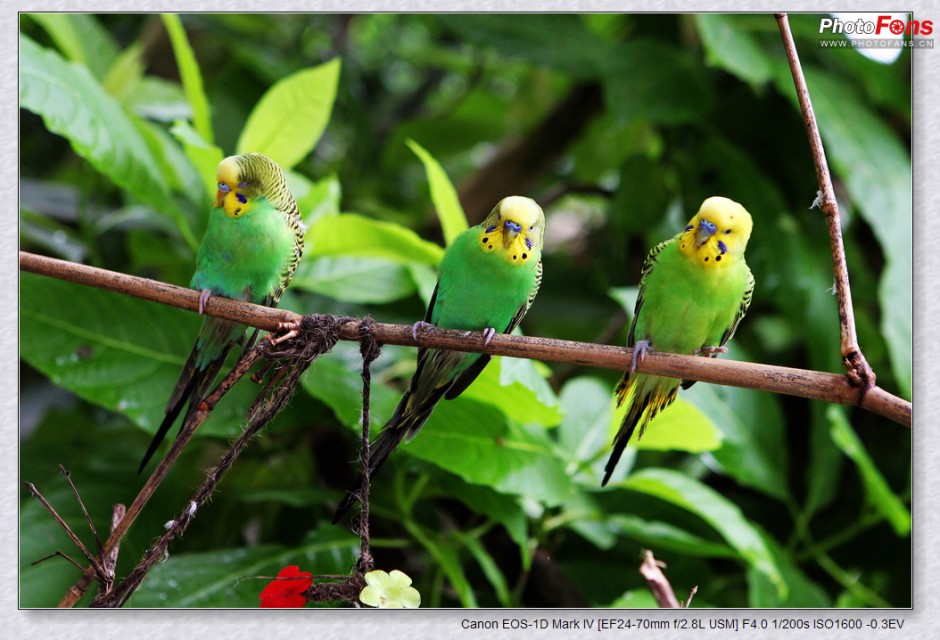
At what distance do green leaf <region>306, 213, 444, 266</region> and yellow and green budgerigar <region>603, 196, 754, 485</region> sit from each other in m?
0.41

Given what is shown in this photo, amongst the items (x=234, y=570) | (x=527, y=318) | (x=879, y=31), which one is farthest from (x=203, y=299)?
(x=527, y=318)

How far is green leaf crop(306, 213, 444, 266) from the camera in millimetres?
1219

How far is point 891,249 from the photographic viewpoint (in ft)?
4.83

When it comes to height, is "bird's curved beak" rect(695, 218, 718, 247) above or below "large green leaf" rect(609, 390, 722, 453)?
above

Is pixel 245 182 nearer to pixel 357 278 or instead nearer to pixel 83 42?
pixel 357 278

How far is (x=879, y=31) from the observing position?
1.14 m

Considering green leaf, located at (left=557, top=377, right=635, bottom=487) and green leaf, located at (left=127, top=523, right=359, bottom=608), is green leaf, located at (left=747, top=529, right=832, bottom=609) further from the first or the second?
green leaf, located at (left=127, top=523, right=359, bottom=608)

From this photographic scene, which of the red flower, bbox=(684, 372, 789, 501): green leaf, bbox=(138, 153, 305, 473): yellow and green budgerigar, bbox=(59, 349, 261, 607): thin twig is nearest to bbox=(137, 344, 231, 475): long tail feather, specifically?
bbox=(138, 153, 305, 473): yellow and green budgerigar

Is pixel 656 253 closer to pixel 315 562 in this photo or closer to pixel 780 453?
pixel 315 562

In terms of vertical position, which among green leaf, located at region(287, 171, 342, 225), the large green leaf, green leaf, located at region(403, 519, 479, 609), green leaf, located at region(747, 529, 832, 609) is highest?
green leaf, located at region(287, 171, 342, 225)

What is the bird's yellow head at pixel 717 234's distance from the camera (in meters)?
0.77

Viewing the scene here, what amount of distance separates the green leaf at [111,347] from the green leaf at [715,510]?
65 cm

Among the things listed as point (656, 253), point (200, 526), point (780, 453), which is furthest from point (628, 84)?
point (200, 526)

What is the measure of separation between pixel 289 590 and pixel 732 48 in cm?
124
